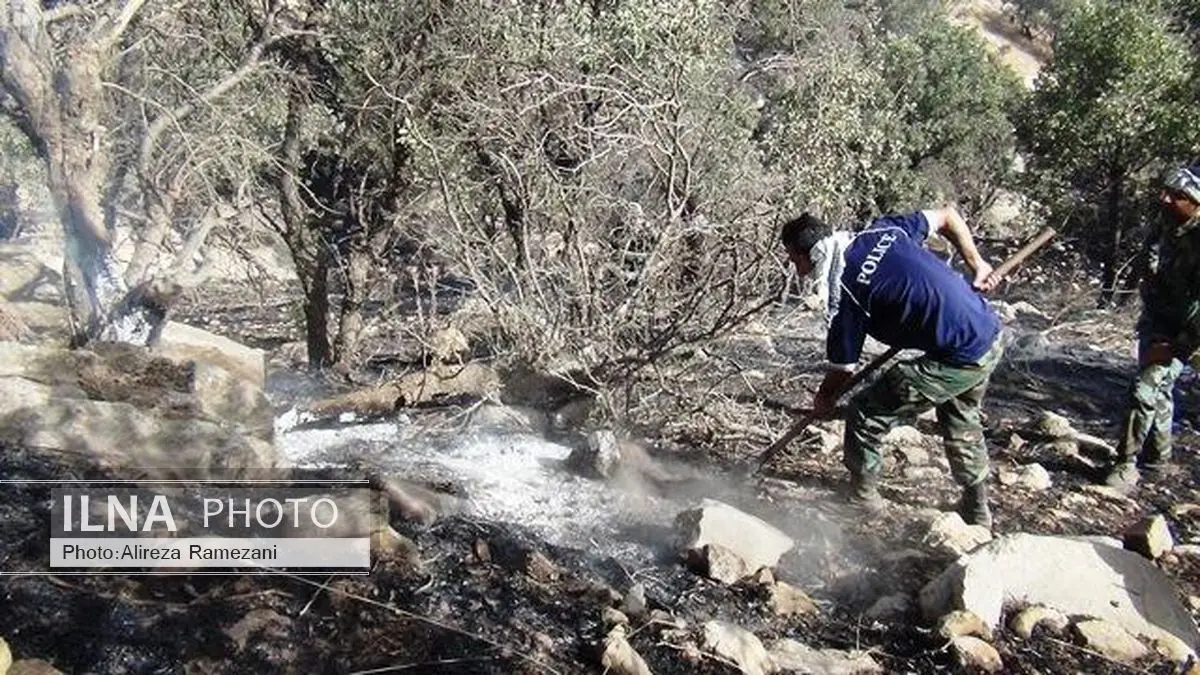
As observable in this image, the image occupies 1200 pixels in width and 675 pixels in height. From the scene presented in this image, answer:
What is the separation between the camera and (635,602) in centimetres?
300

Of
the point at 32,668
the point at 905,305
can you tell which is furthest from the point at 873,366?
the point at 32,668

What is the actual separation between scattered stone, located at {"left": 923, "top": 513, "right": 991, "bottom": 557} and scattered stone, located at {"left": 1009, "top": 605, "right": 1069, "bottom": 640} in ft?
1.14

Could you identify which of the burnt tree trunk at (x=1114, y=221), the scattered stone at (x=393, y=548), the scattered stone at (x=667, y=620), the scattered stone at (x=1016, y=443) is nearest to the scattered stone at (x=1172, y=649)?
the scattered stone at (x=667, y=620)

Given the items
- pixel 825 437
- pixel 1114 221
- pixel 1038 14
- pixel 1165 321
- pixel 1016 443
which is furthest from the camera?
pixel 1038 14

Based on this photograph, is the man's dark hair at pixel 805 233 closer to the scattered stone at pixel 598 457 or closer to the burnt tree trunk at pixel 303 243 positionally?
the scattered stone at pixel 598 457

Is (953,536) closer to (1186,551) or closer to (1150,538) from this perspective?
(1150,538)

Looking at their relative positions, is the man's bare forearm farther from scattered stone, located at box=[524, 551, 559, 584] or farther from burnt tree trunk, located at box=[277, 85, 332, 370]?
burnt tree trunk, located at box=[277, 85, 332, 370]

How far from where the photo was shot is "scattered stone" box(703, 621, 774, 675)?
271cm

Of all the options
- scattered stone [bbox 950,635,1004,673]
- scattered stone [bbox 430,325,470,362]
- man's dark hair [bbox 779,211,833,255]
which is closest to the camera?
scattered stone [bbox 950,635,1004,673]

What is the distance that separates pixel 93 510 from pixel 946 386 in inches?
118

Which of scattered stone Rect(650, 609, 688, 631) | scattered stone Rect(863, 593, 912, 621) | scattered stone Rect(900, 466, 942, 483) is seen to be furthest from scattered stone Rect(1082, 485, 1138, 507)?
scattered stone Rect(650, 609, 688, 631)

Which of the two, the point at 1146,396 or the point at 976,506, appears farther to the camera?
the point at 1146,396

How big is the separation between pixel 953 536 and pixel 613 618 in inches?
55.9

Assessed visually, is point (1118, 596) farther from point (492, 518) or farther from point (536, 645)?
point (492, 518)
